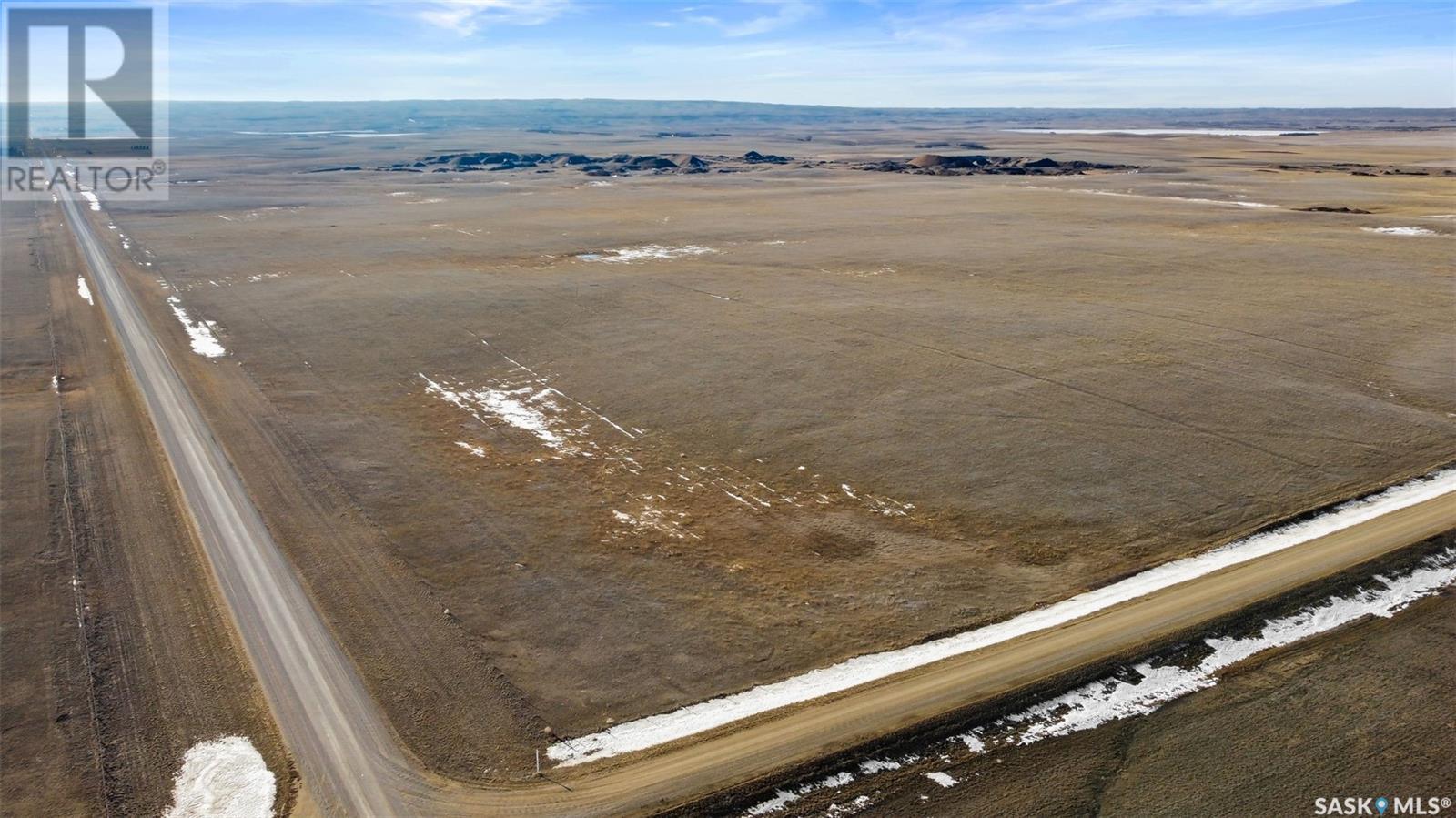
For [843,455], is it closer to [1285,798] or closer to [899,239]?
[1285,798]

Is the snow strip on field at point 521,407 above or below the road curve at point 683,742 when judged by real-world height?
above

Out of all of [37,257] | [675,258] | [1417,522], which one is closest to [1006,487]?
[1417,522]

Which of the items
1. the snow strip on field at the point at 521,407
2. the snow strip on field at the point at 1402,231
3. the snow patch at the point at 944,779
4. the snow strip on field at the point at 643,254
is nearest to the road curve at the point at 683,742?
the snow patch at the point at 944,779

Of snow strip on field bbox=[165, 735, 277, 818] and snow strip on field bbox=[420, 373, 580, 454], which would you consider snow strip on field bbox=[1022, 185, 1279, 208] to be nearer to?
snow strip on field bbox=[420, 373, 580, 454]

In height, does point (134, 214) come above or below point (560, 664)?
above

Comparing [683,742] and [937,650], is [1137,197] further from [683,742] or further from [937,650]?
[683,742]

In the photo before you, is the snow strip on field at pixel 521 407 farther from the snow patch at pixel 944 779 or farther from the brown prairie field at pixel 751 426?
the snow patch at pixel 944 779
